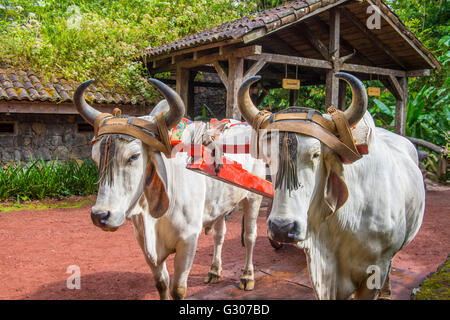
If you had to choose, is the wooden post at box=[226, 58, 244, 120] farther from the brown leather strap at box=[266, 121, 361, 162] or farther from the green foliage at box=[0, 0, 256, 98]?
the brown leather strap at box=[266, 121, 361, 162]

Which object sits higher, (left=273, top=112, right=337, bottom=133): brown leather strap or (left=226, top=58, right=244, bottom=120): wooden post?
(left=226, top=58, right=244, bottom=120): wooden post

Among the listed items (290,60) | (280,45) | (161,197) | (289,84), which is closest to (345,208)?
(161,197)

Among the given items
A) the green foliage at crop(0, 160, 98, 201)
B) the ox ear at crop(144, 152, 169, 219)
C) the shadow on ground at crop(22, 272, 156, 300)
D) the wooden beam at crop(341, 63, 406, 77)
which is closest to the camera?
the ox ear at crop(144, 152, 169, 219)

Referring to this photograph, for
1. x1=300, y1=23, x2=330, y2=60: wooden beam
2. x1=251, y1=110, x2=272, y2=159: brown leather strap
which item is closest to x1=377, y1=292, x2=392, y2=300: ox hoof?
x1=251, y1=110, x2=272, y2=159: brown leather strap

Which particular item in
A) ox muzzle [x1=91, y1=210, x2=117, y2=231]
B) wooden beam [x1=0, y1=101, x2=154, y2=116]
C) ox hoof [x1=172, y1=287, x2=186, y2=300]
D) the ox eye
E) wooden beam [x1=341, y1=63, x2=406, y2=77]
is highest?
wooden beam [x1=341, y1=63, x2=406, y2=77]

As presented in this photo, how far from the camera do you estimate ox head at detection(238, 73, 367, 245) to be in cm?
187

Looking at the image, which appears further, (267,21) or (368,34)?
(368,34)

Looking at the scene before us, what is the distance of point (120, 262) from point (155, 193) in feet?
8.78

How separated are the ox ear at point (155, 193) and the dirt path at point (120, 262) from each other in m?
1.38

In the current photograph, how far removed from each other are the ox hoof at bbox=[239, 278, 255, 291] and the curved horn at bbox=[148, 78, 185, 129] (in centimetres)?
211

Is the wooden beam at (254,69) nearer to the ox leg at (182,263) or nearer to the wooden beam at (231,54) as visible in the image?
the wooden beam at (231,54)

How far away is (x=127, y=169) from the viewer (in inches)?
91.5

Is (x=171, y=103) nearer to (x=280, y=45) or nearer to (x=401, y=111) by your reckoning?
(x=280, y=45)

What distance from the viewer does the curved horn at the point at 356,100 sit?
1986 mm
